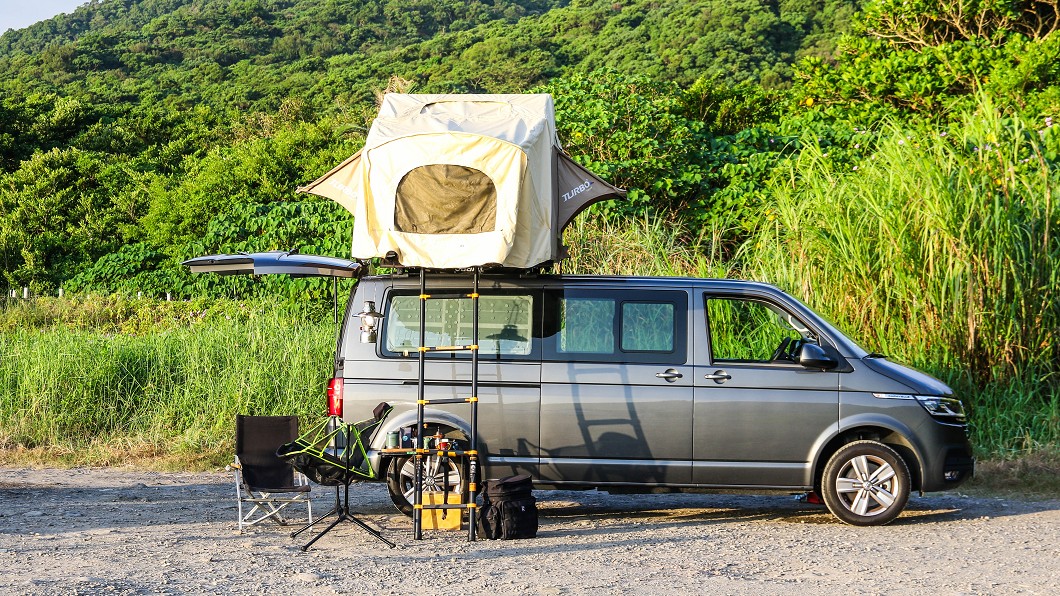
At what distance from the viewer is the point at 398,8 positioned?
196ft

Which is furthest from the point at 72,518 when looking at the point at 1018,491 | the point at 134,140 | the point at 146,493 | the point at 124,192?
the point at 134,140

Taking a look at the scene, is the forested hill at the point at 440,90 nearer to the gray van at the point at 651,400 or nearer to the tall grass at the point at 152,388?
the tall grass at the point at 152,388

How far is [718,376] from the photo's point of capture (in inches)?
333

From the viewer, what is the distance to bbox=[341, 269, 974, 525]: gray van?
839cm

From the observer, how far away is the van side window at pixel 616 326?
8516mm

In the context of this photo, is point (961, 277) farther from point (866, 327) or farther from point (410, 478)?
point (410, 478)

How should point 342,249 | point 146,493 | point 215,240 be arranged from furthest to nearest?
1. point 215,240
2. point 342,249
3. point 146,493

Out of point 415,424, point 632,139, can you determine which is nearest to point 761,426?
point 415,424

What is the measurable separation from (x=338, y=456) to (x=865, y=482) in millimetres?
3983

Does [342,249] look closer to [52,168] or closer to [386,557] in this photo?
[386,557]

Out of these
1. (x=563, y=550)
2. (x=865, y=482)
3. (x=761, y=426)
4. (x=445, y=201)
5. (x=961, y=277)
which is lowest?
(x=563, y=550)

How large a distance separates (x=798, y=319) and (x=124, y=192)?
2394 cm

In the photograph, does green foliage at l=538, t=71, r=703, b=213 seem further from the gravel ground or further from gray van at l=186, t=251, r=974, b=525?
gray van at l=186, t=251, r=974, b=525

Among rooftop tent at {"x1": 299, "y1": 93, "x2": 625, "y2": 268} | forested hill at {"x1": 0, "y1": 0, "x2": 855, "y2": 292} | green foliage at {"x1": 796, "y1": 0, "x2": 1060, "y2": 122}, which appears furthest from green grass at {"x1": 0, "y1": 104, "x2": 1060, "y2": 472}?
green foliage at {"x1": 796, "y1": 0, "x2": 1060, "y2": 122}
